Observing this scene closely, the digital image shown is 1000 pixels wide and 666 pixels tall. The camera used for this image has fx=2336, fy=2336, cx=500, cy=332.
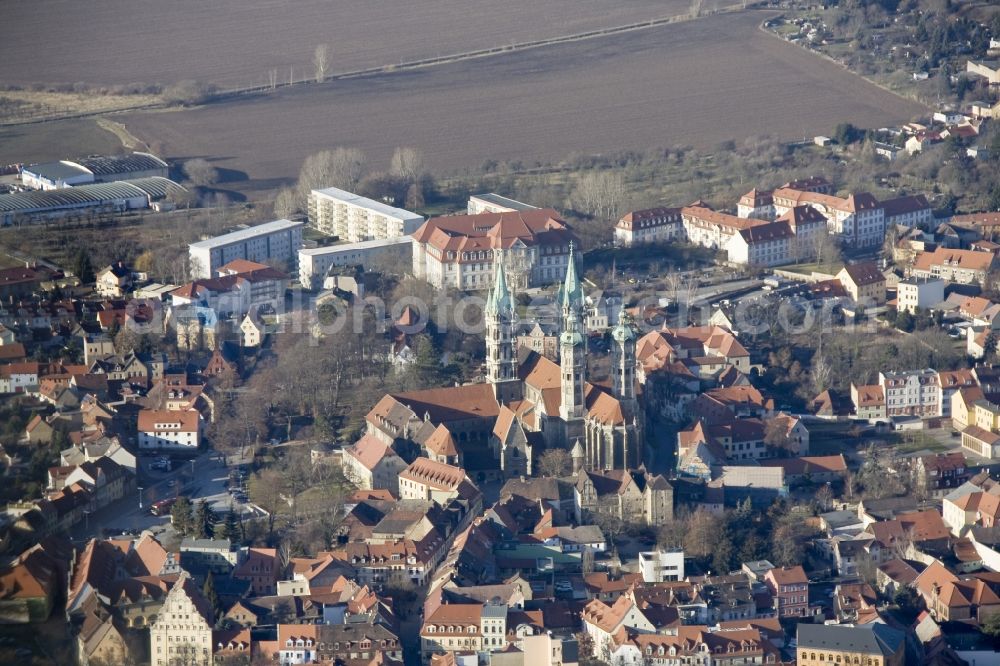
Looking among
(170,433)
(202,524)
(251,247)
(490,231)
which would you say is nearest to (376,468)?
(202,524)

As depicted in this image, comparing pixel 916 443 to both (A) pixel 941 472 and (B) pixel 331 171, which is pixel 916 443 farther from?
(B) pixel 331 171

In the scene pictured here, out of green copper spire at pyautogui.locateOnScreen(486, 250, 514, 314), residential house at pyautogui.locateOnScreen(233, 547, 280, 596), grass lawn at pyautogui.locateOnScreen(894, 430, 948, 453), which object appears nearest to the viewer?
residential house at pyautogui.locateOnScreen(233, 547, 280, 596)

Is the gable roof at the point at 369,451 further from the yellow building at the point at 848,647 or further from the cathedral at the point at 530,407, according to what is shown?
the yellow building at the point at 848,647

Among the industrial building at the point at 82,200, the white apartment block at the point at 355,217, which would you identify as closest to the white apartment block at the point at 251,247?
the white apartment block at the point at 355,217

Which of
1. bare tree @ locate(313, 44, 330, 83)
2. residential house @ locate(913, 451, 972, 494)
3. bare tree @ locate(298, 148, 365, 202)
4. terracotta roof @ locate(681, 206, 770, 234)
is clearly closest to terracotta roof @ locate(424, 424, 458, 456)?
residential house @ locate(913, 451, 972, 494)

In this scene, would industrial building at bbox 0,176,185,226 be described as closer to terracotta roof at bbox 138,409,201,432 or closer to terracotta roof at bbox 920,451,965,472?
terracotta roof at bbox 138,409,201,432

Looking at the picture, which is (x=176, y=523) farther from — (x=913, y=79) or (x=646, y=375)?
(x=913, y=79)

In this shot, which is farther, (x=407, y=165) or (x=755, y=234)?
(x=407, y=165)
